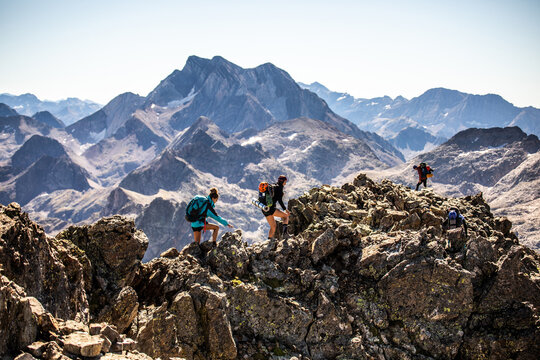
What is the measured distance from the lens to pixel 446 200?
30.3m

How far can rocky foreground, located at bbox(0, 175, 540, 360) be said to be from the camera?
14.8 meters

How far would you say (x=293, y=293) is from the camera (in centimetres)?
1797

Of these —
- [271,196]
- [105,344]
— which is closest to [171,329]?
[105,344]

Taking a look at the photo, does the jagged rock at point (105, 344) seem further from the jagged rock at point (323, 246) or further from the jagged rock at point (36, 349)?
the jagged rock at point (323, 246)

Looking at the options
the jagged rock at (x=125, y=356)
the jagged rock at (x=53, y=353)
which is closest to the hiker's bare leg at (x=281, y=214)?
the jagged rock at (x=125, y=356)

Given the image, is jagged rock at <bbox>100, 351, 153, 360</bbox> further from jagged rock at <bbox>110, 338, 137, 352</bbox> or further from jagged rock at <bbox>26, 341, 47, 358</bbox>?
jagged rock at <bbox>26, 341, 47, 358</bbox>

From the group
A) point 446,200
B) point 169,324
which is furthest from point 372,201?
point 169,324

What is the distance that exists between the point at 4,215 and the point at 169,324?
7386mm

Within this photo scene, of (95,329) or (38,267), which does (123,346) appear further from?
(38,267)

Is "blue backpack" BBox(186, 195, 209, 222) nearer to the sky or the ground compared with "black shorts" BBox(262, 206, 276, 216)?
nearer to the ground

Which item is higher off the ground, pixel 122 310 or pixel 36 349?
pixel 36 349

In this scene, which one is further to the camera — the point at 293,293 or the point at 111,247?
the point at 293,293

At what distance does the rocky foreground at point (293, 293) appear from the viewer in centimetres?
1475

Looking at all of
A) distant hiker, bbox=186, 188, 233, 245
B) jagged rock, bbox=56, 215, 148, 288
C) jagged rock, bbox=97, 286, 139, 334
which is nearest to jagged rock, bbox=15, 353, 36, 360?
jagged rock, bbox=97, 286, 139, 334
